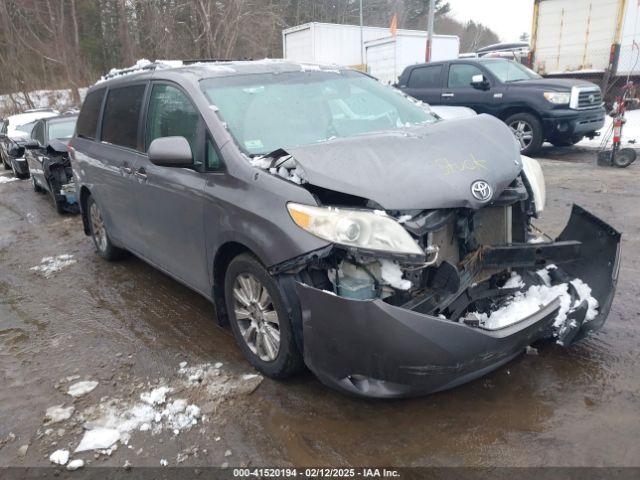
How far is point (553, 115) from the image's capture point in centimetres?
959

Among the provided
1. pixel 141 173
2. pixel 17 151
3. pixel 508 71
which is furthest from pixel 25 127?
pixel 508 71

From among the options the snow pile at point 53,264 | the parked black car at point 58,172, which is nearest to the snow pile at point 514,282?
the snow pile at point 53,264

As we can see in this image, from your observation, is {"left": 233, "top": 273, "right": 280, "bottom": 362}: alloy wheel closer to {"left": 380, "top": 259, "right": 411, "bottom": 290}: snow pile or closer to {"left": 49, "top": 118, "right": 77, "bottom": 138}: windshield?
{"left": 380, "top": 259, "right": 411, "bottom": 290}: snow pile

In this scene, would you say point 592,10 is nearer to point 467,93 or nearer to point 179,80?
point 467,93

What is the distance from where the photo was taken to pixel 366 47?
21031 millimetres

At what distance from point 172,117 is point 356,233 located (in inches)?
77.2

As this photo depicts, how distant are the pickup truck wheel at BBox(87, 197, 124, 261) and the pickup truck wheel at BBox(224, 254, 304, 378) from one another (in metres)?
2.69

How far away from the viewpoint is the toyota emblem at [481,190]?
2631mm

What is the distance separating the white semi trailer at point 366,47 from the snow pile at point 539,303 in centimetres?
1663

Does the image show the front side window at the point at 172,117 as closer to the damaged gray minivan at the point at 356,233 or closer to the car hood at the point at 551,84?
the damaged gray minivan at the point at 356,233

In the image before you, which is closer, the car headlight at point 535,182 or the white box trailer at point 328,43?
the car headlight at point 535,182

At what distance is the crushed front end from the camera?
7.80 ft

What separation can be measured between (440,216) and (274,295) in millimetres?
1000

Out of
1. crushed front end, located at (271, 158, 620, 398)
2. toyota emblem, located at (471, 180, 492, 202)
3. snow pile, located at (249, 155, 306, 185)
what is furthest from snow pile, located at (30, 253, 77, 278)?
toyota emblem, located at (471, 180, 492, 202)
